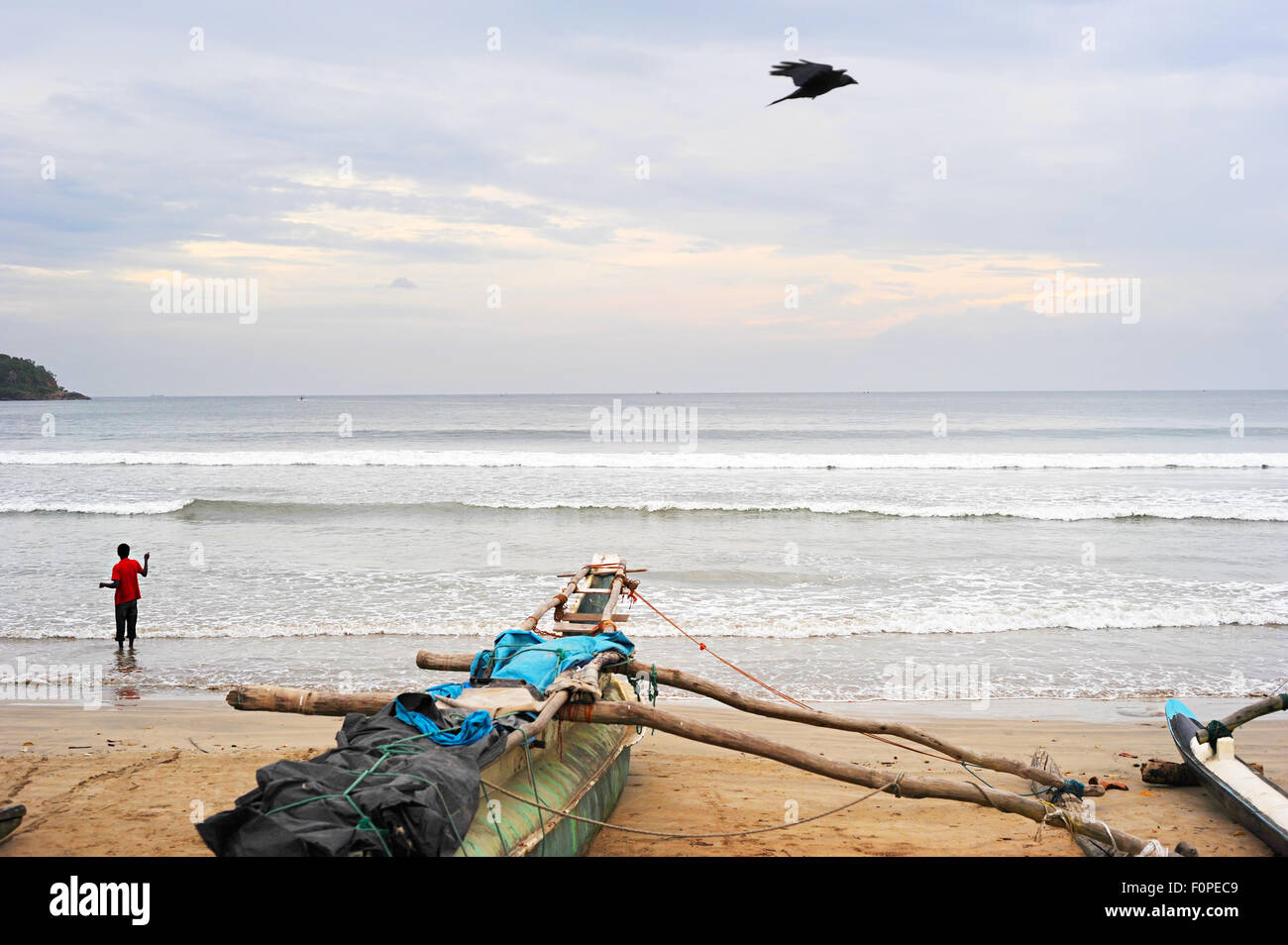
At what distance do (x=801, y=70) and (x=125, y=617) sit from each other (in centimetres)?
891

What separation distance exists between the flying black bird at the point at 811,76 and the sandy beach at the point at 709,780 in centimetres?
491

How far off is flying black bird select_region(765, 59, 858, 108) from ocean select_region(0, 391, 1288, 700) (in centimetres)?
542

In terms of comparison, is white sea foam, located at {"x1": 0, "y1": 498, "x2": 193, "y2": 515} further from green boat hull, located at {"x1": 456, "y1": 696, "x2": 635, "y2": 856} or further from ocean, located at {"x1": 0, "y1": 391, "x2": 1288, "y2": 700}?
green boat hull, located at {"x1": 456, "y1": 696, "x2": 635, "y2": 856}

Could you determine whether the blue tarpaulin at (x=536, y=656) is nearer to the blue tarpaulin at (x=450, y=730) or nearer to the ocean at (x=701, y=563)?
the blue tarpaulin at (x=450, y=730)

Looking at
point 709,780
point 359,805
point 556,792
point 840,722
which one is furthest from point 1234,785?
point 359,805

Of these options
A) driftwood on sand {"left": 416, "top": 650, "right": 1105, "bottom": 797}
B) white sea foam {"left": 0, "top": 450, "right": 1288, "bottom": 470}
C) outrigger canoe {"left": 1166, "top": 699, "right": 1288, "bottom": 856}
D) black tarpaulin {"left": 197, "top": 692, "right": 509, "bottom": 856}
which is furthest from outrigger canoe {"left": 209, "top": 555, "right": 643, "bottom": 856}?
white sea foam {"left": 0, "top": 450, "right": 1288, "bottom": 470}

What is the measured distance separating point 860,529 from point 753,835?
507 inches

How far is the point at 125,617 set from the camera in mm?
9609

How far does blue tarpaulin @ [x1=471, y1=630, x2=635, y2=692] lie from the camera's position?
5621mm

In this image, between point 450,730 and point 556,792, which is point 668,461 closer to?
point 556,792

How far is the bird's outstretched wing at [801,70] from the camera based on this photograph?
5.90m

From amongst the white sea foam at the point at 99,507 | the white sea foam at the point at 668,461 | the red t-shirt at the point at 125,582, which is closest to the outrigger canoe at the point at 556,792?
the red t-shirt at the point at 125,582

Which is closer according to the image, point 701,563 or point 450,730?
point 450,730
